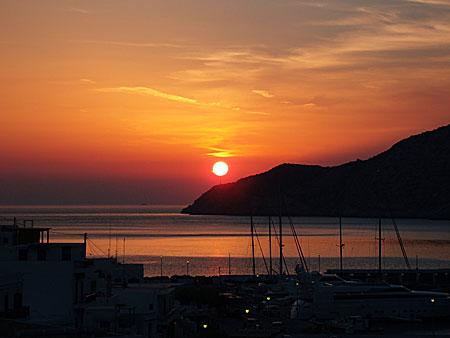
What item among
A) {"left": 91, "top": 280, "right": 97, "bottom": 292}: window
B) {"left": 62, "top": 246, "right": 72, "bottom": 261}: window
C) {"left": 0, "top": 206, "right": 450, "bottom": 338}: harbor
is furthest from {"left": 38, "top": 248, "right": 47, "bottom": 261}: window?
{"left": 91, "top": 280, "right": 97, "bottom": 292}: window

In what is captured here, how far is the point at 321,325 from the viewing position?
161ft

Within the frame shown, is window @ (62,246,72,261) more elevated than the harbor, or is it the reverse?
window @ (62,246,72,261)

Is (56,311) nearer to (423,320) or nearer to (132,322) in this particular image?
(132,322)

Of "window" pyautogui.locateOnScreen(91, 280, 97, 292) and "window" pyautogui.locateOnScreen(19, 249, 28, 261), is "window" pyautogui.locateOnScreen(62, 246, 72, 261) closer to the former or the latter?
"window" pyautogui.locateOnScreen(19, 249, 28, 261)

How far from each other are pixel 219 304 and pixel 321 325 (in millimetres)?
7870

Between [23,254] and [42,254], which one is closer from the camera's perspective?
[42,254]

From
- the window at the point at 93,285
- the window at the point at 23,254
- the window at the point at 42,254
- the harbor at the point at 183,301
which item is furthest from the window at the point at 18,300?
the window at the point at 93,285

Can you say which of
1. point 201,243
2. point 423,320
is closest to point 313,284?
point 423,320

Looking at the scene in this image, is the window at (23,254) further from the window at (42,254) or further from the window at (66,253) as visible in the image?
the window at (66,253)

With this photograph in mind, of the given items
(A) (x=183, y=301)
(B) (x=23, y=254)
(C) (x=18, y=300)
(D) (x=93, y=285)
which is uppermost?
(B) (x=23, y=254)

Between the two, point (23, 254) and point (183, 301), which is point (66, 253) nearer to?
point (23, 254)

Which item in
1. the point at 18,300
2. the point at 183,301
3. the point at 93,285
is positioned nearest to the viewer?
the point at 18,300

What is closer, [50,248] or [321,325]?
[50,248]

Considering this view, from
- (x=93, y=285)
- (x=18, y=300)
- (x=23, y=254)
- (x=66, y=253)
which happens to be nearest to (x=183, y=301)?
(x=93, y=285)
